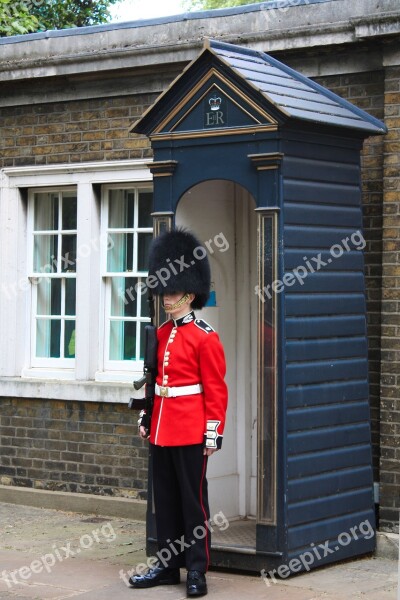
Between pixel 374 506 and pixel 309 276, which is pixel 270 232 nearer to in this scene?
pixel 309 276

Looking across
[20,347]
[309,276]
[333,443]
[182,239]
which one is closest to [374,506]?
[333,443]

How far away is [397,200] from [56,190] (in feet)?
10.7

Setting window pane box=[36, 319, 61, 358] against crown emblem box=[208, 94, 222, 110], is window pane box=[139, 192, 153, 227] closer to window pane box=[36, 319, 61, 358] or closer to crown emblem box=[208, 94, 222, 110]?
window pane box=[36, 319, 61, 358]

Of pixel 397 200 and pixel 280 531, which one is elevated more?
pixel 397 200

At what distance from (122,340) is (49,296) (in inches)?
32.7

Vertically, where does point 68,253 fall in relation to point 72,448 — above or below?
above

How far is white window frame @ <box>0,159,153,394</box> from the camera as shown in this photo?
9664 millimetres

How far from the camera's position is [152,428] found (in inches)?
287

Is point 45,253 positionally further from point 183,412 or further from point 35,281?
point 183,412

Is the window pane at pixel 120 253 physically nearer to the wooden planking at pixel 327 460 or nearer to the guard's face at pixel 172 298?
the guard's face at pixel 172 298

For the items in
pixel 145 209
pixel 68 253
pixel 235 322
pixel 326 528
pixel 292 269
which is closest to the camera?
pixel 292 269

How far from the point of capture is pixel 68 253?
398 inches

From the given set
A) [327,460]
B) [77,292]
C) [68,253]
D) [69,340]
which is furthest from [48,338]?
[327,460]

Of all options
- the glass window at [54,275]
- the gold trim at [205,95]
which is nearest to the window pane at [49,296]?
the glass window at [54,275]
